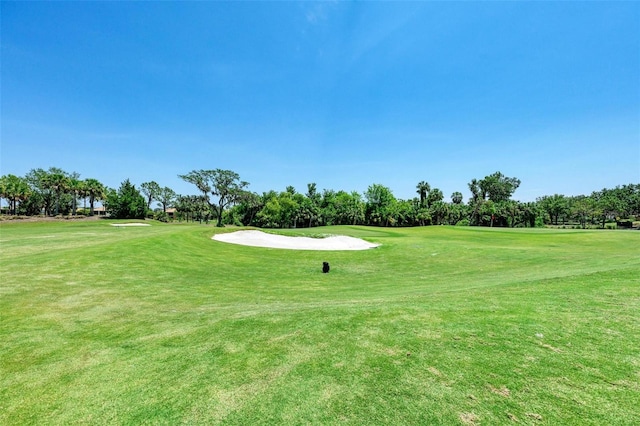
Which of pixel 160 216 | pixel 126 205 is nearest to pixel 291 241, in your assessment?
pixel 126 205

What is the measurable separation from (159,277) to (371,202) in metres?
72.3

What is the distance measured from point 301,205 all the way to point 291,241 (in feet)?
163

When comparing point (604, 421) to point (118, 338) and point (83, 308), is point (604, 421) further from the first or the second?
point (83, 308)

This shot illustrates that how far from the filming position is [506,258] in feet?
57.9

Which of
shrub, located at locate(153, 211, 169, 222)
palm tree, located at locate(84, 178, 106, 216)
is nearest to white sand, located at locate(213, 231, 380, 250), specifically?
shrub, located at locate(153, 211, 169, 222)

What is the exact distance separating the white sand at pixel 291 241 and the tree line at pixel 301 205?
1447 inches

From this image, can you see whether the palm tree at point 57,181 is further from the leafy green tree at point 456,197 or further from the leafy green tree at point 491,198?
the leafy green tree at point 456,197

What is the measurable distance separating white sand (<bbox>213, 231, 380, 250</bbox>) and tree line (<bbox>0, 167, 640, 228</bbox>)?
1447 inches

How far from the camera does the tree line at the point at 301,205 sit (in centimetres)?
6944

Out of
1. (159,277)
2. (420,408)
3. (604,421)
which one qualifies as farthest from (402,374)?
(159,277)

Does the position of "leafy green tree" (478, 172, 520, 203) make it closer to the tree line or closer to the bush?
the tree line

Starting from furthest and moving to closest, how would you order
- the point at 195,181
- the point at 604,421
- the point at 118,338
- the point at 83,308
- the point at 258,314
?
the point at 195,181
the point at 83,308
the point at 258,314
the point at 118,338
the point at 604,421

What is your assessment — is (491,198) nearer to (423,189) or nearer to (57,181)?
(423,189)

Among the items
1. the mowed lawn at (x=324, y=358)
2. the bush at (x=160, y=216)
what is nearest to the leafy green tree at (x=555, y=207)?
the mowed lawn at (x=324, y=358)
